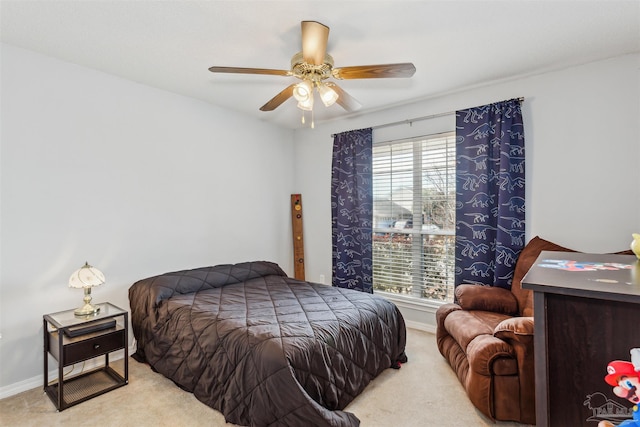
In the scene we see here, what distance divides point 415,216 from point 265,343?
2.30 metres

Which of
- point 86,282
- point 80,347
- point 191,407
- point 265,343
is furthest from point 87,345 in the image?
point 265,343

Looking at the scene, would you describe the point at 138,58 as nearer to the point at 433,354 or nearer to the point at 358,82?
the point at 358,82

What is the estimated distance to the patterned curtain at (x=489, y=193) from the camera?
2.84 m

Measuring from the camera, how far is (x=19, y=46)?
2.32 meters

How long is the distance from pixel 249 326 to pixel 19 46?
2597 mm

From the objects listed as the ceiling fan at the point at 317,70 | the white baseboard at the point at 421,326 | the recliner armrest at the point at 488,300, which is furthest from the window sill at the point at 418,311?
the ceiling fan at the point at 317,70

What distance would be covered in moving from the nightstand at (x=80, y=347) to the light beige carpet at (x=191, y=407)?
2.9 inches

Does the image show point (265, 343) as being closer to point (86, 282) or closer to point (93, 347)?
point (93, 347)

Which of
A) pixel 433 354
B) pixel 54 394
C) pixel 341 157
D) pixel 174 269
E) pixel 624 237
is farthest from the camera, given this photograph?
pixel 341 157

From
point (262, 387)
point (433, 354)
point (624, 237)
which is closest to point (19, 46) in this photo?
point (262, 387)

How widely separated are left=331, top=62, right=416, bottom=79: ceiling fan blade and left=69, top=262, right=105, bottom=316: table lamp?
7.38 feet

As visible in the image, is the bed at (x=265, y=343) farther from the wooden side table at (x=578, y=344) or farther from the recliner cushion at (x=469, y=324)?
the wooden side table at (x=578, y=344)

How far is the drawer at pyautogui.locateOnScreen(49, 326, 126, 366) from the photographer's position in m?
2.16

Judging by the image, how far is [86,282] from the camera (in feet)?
7.60
